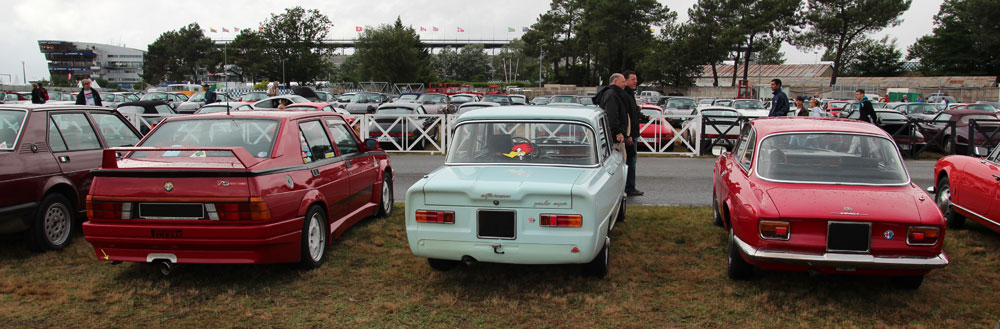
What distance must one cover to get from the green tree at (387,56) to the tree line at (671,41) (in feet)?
0.34

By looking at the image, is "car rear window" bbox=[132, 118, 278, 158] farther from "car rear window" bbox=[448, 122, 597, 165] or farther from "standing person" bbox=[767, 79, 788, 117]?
"standing person" bbox=[767, 79, 788, 117]

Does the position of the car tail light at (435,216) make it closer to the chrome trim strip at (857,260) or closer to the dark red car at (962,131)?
the chrome trim strip at (857,260)

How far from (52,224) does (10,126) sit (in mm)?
1022

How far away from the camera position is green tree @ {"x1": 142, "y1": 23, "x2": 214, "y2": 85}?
4286 inches

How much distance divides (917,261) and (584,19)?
69.3m

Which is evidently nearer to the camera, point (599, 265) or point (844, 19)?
point (599, 265)

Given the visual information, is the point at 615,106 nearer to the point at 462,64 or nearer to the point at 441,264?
the point at 441,264

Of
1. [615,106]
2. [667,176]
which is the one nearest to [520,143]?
[615,106]

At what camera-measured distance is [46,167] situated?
626cm

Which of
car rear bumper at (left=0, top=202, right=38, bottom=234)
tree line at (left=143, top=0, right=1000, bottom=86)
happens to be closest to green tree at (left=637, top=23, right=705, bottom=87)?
tree line at (left=143, top=0, right=1000, bottom=86)

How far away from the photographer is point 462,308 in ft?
16.4

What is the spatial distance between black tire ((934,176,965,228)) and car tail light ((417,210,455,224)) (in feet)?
19.4

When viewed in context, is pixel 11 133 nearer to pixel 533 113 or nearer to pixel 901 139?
pixel 533 113

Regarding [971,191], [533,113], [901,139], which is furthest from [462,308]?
[901,139]
